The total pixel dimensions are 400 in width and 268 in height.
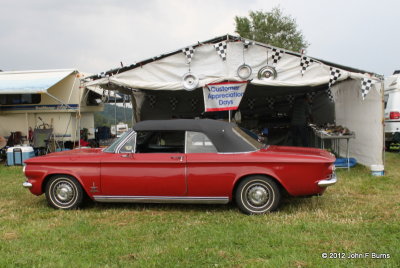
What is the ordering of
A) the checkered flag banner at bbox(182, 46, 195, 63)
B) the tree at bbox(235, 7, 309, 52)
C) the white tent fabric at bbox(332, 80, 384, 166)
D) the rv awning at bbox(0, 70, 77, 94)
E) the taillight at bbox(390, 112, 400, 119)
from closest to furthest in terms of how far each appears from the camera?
the white tent fabric at bbox(332, 80, 384, 166), the checkered flag banner at bbox(182, 46, 195, 63), the rv awning at bbox(0, 70, 77, 94), the taillight at bbox(390, 112, 400, 119), the tree at bbox(235, 7, 309, 52)

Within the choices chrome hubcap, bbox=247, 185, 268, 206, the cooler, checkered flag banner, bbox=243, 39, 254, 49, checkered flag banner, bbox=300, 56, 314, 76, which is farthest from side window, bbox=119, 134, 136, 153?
the cooler

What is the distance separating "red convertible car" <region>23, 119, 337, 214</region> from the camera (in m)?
5.06

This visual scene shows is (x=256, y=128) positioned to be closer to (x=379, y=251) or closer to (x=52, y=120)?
(x=52, y=120)

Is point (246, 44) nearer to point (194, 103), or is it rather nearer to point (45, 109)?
point (194, 103)

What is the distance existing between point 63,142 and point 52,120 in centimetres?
87

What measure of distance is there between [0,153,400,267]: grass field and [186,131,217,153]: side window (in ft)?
2.87

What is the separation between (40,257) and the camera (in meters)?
3.81

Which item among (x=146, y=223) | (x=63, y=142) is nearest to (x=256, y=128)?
(x=63, y=142)

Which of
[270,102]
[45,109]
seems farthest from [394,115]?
[45,109]

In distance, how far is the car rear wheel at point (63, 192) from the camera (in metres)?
5.58

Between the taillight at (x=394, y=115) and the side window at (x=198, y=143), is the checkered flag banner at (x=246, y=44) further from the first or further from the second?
the taillight at (x=394, y=115)

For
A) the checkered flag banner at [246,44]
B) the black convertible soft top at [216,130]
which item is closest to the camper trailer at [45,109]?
the checkered flag banner at [246,44]

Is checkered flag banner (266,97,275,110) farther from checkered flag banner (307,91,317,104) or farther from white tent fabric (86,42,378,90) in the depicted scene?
white tent fabric (86,42,378,90)

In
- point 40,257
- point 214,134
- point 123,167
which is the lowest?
point 40,257
